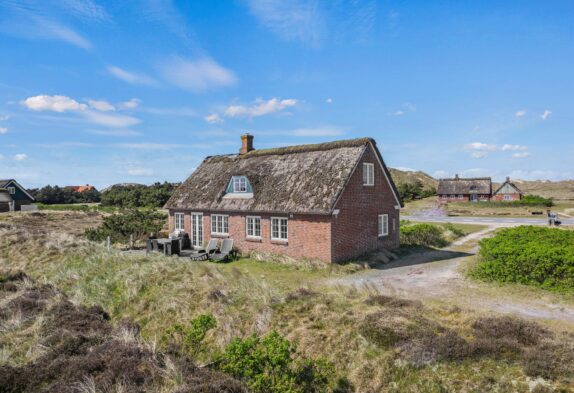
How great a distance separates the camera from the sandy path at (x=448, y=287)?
38.2 feet

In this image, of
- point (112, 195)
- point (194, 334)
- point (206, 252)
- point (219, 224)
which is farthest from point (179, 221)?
point (112, 195)

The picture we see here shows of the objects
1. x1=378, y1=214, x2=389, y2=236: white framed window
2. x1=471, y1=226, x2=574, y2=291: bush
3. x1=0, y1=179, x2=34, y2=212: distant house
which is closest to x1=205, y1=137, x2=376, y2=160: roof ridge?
x1=378, y1=214, x2=389, y2=236: white framed window

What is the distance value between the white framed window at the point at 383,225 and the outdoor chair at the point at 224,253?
28.6 feet

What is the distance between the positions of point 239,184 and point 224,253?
4.24 m

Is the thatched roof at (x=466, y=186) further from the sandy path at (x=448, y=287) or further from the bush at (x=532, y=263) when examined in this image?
the bush at (x=532, y=263)

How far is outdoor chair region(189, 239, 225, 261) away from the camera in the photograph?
21188mm

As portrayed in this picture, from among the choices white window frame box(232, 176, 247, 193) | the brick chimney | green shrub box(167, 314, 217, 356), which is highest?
the brick chimney

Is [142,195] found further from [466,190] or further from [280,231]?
[466,190]

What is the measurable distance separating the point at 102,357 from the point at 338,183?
13.4 meters

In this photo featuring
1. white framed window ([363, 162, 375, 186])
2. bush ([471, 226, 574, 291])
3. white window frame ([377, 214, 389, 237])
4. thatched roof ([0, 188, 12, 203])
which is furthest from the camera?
thatched roof ([0, 188, 12, 203])

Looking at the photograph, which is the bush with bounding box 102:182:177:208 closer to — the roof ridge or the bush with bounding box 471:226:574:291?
the roof ridge

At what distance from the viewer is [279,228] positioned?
66.9 ft

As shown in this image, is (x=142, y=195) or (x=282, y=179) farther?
(x=142, y=195)

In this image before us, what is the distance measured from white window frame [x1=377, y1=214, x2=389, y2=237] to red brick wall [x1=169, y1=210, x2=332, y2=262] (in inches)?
198
